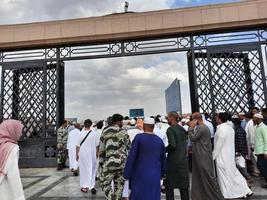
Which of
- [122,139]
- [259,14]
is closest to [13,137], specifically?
[122,139]

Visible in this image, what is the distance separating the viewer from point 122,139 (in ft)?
13.7

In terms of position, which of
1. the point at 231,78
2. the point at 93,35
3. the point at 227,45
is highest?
the point at 93,35

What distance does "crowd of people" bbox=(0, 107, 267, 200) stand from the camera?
8.98ft

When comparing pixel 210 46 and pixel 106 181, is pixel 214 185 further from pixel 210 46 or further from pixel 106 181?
pixel 210 46

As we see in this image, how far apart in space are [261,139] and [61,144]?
576 centimetres

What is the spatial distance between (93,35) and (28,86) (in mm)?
2891

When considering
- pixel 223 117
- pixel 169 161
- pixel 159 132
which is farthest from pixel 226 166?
pixel 159 132

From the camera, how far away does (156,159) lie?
11.4 feet

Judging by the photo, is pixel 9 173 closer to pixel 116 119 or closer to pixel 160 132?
pixel 116 119

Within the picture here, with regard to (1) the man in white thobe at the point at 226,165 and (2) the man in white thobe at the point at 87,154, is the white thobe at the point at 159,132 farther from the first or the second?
(1) the man in white thobe at the point at 226,165

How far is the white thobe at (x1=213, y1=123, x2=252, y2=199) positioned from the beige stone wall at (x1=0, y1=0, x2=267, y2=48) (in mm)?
4030

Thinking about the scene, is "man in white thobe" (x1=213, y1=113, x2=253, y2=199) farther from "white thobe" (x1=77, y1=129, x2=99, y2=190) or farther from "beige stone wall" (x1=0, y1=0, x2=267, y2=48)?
"beige stone wall" (x1=0, y1=0, x2=267, y2=48)

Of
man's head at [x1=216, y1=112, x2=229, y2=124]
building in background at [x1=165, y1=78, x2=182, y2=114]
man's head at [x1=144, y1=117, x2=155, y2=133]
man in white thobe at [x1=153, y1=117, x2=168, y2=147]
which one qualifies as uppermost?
building in background at [x1=165, y1=78, x2=182, y2=114]

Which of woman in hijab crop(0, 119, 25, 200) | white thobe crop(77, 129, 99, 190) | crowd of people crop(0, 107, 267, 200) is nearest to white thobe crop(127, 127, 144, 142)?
crowd of people crop(0, 107, 267, 200)
